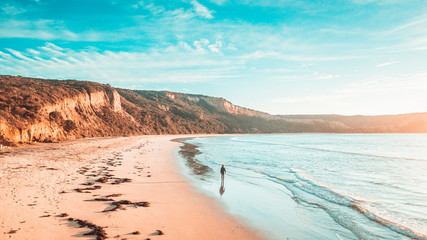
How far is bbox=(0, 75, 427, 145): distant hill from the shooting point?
25109 mm

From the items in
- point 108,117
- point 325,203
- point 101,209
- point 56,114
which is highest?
point 108,117

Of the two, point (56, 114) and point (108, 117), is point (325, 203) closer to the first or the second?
point (56, 114)

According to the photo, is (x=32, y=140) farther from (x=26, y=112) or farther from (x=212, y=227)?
(x=212, y=227)

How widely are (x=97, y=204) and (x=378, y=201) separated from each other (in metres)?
12.5

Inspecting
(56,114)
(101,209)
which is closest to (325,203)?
(101,209)

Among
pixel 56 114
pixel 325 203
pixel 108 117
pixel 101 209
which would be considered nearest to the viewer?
pixel 101 209

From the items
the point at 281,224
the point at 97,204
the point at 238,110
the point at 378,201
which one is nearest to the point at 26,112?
the point at 97,204

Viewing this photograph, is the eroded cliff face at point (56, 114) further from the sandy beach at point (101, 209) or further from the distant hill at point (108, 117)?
the sandy beach at point (101, 209)

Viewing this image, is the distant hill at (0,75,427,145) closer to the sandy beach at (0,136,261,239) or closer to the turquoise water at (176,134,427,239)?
the sandy beach at (0,136,261,239)

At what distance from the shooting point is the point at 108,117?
52.3 m

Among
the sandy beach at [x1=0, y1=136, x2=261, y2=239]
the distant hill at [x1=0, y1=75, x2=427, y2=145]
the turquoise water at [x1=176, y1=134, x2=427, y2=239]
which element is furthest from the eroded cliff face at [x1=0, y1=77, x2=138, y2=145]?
the turquoise water at [x1=176, y1=134, x2=427, y2=239]

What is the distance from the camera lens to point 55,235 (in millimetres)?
5422

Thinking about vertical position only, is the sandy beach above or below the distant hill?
below

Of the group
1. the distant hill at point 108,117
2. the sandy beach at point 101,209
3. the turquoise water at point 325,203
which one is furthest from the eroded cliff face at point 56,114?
the turquoise water at point 325,203
